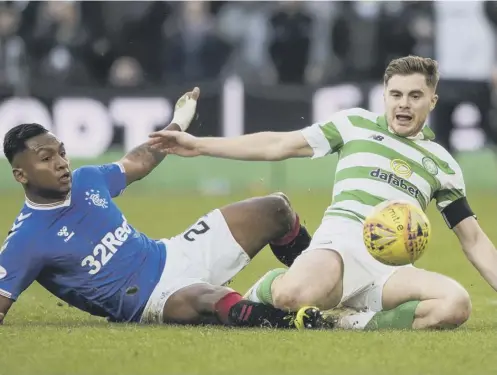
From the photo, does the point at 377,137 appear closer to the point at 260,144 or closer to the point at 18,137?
the point at 260,144

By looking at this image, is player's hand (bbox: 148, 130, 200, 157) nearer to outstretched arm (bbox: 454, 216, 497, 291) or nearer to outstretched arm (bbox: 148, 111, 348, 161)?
outstretched arm (bbox: 148, 111, 348, 161)

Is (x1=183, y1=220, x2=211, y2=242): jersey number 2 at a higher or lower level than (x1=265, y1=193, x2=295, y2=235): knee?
lower

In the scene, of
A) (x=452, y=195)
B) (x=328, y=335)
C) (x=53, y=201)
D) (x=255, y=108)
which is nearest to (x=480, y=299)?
(x=452, y=195)

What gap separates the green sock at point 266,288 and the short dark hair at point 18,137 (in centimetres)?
168

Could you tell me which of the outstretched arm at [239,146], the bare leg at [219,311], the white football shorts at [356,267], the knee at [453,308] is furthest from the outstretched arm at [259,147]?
the knee at [453,308]

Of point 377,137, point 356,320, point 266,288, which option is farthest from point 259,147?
point 356,320

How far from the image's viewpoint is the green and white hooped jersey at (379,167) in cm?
864

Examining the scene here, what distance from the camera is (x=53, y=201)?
8.63 m

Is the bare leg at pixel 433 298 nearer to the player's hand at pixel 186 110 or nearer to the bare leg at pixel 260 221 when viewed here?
the bare leg at pixel 260 221

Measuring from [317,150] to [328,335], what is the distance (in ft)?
4.55

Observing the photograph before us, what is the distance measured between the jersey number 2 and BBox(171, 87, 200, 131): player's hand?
0.77m

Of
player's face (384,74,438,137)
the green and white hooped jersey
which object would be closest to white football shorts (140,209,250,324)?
the green and white hooped jersey

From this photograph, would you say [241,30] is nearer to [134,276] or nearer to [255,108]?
[255,108]

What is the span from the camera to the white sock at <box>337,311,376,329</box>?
841cm
